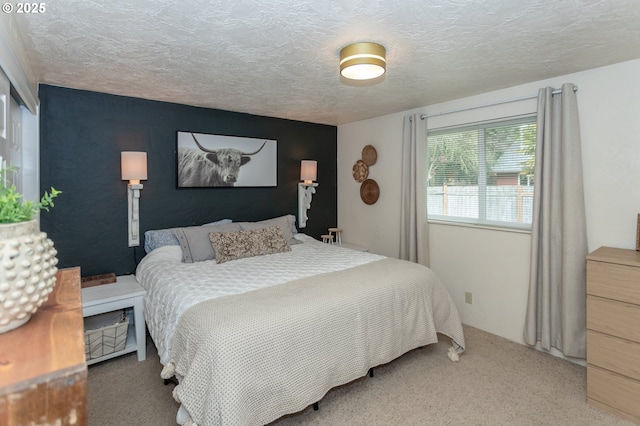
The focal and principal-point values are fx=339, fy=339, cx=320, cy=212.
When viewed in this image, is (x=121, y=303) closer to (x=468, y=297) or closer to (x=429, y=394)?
(x=429, y=394)

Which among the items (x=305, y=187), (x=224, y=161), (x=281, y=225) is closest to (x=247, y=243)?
(x=281, y=225)

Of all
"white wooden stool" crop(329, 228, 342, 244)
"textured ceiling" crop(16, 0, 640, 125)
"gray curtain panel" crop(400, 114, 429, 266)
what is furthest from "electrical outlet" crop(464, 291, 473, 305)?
"textured ceiling" crop(16, 0, 640, 125)

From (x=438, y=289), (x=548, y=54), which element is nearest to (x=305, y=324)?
(x=438, y=289)

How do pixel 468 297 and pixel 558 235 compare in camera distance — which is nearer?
pixel 558 235

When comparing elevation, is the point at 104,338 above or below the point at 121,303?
below

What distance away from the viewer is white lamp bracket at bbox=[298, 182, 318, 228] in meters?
4.33

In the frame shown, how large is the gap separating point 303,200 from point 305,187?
171 millimetres

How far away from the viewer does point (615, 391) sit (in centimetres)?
207

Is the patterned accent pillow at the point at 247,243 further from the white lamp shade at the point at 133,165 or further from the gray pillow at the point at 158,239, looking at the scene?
the white lamp shade at the point at 133,165

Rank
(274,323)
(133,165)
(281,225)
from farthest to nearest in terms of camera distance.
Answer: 1. (281,225)
2. (133,165)
3. (274,323)

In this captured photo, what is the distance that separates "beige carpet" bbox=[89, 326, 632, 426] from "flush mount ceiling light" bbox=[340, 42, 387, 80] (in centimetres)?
211

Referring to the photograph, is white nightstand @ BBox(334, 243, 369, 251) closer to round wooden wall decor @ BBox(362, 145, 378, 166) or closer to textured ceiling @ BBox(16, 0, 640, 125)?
round wooden wall decor @ BBox(362, 145, 378, 166)

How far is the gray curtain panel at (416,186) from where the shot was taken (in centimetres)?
361

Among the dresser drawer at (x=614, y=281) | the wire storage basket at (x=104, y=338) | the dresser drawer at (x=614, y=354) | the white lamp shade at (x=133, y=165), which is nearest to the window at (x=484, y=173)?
the dresser drawer at (x=614, y=281)
